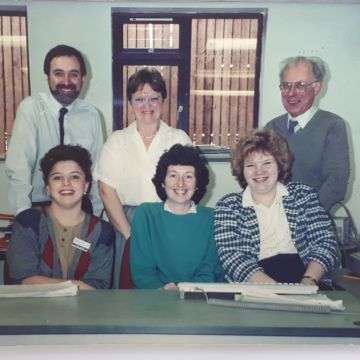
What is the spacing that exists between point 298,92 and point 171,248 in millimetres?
606

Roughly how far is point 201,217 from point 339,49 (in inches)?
25.1

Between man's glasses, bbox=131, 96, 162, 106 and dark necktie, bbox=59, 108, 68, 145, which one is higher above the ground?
man's glasses, bbox=131, 96, 162, 106

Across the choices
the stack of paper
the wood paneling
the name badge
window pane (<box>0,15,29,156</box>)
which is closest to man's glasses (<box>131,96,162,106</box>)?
the wood paneling

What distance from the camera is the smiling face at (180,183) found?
1448 mm

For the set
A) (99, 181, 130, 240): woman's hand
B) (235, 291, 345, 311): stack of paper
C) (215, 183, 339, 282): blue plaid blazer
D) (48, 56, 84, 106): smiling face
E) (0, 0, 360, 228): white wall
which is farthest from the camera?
(99, 181, 130, 240): woman's hand

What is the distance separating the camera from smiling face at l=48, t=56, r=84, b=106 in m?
1.32

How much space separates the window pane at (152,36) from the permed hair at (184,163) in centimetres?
31

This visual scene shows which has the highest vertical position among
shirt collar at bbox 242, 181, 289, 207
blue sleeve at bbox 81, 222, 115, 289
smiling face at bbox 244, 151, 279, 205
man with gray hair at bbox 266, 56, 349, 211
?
man with gray hair at bbox 266, 56, 349, 211

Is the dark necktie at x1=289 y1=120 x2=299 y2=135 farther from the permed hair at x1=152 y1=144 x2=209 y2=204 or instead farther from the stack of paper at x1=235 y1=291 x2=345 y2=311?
the stack of paper at x1=235 y1=291 x2=345 y2=311

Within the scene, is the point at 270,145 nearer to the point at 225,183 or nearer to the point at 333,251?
the point at 225,183

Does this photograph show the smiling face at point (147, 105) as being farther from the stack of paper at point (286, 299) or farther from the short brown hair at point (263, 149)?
the stack of paper at point (286, 299)

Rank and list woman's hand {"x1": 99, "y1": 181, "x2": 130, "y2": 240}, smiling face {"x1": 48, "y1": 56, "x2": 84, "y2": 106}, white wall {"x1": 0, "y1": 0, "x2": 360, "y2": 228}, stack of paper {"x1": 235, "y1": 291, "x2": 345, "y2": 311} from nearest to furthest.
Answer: stack of paper {"x1": 235, "y1": 291, "x2": 345, "y2": 311}, white wall {"x1": 0, "y1": 0, "x2": 360, "y2": 228}, smiling face {"x1": 48, "y1": 56, "x2": 84, "y2": 106}, woman's hand {"x1": 99, "y1": 181, "x2": 130, "y2": 240}

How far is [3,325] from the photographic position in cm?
93

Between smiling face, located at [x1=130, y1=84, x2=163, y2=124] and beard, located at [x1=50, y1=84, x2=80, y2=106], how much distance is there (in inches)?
6.8
